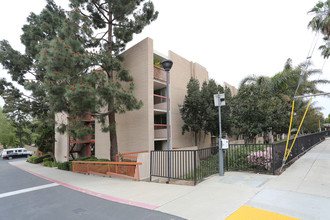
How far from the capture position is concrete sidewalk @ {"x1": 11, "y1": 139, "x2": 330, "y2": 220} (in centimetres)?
420

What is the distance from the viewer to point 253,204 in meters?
4.48

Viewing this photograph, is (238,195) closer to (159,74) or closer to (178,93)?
(159,74)

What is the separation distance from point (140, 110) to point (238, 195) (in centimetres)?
972

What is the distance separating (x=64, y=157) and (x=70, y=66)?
1420cm

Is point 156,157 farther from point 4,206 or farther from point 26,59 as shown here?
point 26,59

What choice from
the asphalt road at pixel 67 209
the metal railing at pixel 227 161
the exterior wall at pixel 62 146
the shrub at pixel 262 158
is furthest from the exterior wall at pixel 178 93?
the exterior wall at pixel 62 146

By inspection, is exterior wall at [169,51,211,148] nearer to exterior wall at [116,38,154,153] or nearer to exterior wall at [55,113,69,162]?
exterior wall at [116,38,154,153]

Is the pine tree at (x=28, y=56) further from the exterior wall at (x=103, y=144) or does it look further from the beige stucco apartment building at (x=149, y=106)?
the beige stucco apartment building at (x=149, y=106)

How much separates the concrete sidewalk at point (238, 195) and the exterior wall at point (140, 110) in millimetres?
6139

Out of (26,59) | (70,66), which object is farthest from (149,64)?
(26,59)

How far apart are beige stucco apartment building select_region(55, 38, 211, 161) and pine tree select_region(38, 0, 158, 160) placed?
1.32 metres

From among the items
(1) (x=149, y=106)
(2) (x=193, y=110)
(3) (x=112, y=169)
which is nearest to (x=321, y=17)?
(2) (x=193, y=110)

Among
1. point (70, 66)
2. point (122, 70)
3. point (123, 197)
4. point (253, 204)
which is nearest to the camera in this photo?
point (253, 204)

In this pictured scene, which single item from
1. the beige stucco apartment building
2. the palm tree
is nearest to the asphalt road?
the beige stucco apartment building
